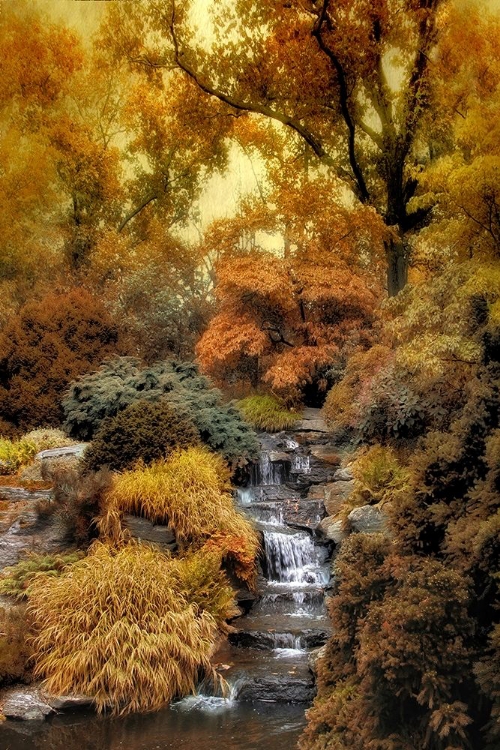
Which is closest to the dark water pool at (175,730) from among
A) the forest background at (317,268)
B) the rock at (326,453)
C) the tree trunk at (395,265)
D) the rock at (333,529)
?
the forest background at (317,268)

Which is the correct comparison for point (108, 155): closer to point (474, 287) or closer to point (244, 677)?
point (474, 287)

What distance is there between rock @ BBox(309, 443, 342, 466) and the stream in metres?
1.30

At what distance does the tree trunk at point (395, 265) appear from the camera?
48.1 ft

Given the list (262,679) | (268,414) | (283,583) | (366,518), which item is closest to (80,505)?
(283,583)

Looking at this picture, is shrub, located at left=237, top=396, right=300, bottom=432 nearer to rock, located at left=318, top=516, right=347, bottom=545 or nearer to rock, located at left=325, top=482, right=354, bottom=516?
rock, located at left=325, top=482, right=354, bottom=516

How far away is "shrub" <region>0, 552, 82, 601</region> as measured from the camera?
7.57m

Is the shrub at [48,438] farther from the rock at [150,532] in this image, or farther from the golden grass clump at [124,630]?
the golden grass clump at [124,630]

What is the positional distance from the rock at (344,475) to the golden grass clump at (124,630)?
304cm

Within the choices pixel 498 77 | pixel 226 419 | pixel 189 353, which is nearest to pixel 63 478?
pixel 226 419

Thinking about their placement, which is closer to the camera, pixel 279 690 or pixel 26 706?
pixel 26 706

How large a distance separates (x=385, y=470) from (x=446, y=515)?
197 inches

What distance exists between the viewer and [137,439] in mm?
9070

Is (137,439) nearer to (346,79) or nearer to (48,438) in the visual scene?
(48,438)

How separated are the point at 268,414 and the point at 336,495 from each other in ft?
13.7
